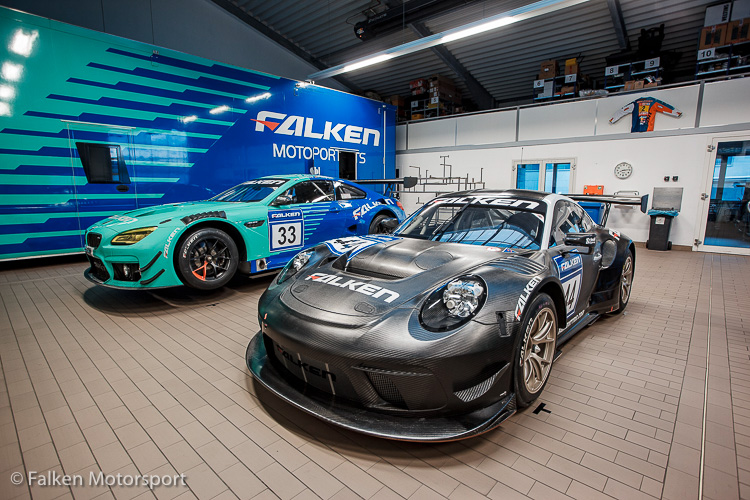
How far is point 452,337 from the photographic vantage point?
155cm

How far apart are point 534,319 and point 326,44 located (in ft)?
42.6

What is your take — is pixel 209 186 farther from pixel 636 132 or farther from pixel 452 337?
pixel 636 132

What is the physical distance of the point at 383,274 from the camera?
210 centimetres

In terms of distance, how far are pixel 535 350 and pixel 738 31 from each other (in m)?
10.3

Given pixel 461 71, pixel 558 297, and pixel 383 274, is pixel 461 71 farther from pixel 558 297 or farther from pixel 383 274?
pixel 383 274

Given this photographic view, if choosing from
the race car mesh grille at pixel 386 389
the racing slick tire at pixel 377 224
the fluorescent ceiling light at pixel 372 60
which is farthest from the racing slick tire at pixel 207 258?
the fluorescent ceiling light at pixel 372 60

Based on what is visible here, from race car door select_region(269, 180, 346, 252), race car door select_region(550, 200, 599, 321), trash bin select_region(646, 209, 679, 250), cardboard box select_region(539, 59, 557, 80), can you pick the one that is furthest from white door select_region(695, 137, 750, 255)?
race car door select_region(269, 180, 346, 252)

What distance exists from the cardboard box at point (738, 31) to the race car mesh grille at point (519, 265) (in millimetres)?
9787

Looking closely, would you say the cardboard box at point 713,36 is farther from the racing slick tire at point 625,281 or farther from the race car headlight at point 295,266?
the race car headlight at point 295,266

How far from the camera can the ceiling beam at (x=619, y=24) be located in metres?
8.51

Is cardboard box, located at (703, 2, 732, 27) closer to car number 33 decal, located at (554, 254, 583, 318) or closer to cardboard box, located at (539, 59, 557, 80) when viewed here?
cardboard box, located at (539, 59, 557, 80)

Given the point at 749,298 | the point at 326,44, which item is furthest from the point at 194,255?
the point at 326,44

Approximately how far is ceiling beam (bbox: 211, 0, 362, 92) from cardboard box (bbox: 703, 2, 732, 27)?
1057cm

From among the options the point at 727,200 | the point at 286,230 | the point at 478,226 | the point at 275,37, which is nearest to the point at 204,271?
the point at 286,230
